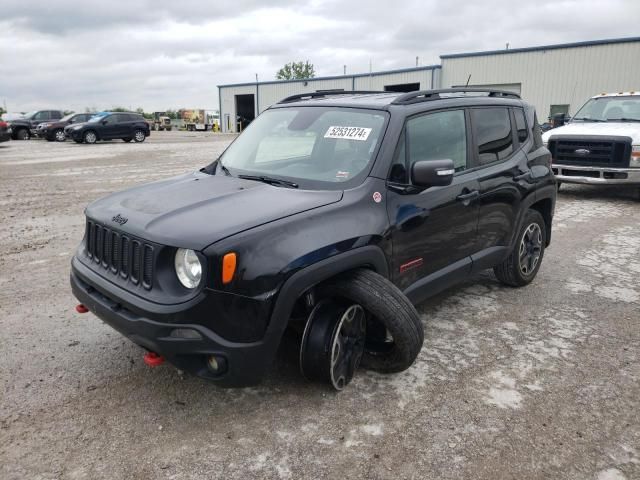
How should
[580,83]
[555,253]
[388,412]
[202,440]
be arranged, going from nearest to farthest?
[202,440], [388,412], [555,253], [580,83]

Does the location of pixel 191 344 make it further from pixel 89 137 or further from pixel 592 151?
pixel 89 137

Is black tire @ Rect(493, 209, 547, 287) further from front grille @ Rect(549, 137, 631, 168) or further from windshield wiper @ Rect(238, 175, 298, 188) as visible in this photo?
front grille @ Rect(549, 137, 631, 168)

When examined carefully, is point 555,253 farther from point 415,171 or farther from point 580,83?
point 580,83

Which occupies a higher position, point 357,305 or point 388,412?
point 357,305

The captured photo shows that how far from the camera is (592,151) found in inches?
376

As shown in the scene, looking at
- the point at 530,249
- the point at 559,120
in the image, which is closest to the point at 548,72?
the point at 559,120

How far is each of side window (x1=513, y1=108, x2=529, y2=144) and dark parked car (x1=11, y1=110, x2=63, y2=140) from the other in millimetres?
31235

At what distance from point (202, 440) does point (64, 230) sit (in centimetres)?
553

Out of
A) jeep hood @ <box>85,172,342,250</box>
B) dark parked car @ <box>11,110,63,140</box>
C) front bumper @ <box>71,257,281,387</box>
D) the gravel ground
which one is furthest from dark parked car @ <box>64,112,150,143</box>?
front bumper @ <box>71,257,281,387</box>

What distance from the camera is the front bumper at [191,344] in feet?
8.45

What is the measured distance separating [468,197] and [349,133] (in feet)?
3.49

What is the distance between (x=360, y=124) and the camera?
3627mm

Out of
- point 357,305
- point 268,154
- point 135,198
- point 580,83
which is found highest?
point 580,83

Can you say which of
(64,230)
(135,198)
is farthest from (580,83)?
(135,198)
